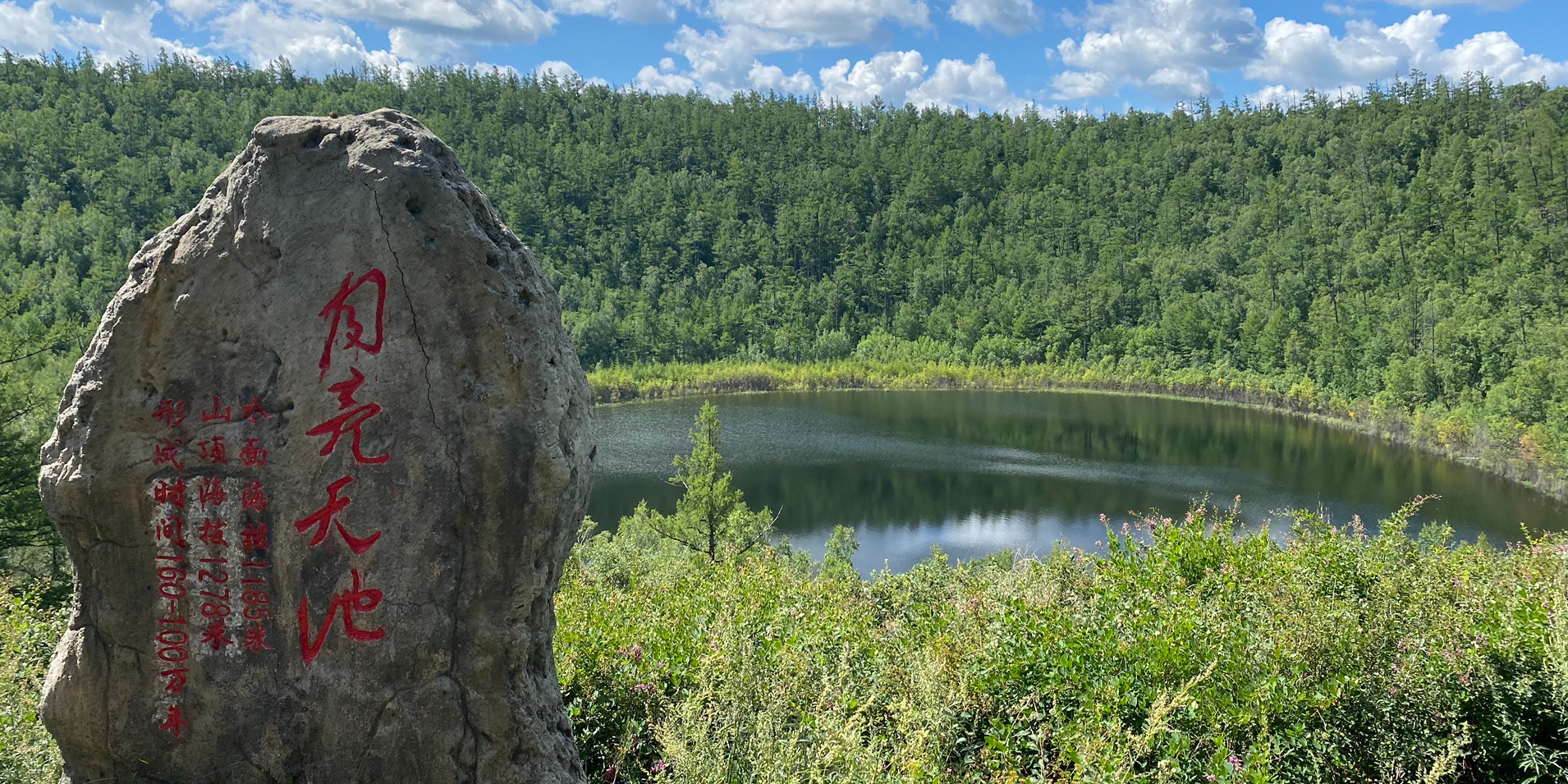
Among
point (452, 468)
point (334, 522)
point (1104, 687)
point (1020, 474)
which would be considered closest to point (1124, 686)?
point (1104, 687)

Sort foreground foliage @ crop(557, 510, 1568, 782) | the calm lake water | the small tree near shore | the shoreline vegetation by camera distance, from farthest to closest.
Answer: the shoreline vegetation → the calm lake water → the small tree near shore → foreground foliage @ crop(557, 510, 1568, 782)

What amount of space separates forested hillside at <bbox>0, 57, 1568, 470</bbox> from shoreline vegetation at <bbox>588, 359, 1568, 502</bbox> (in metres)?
0.96

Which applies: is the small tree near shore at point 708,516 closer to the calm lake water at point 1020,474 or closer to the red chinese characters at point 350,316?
the calm lake water at point 1020,474

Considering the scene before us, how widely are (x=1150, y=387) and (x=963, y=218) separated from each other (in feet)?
148

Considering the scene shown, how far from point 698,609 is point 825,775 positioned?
2.37 m

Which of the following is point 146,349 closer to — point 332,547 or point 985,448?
point 332,547

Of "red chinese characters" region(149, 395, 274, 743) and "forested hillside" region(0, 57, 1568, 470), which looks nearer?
"red chinese characters" region(149, 395, 274, 743)

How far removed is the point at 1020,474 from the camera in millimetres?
36594

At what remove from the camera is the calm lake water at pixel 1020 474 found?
95.3 ft

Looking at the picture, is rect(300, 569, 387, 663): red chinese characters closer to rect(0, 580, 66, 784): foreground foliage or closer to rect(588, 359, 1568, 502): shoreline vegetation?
rect(0, 580, 66, 784): foreground foliage

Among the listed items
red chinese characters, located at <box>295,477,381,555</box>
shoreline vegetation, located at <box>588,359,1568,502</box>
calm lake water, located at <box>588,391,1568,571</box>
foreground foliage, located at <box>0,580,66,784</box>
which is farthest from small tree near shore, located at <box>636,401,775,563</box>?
shoreline vegetation, located at <box>588,359,1568,502</box>

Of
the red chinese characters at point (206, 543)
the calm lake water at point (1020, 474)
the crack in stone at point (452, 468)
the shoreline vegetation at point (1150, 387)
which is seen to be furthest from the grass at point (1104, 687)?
the shoreline vegetation at point (1150, 387)

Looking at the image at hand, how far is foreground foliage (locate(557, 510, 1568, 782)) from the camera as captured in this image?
374 centimetres

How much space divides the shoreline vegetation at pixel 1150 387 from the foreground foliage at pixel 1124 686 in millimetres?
40106
